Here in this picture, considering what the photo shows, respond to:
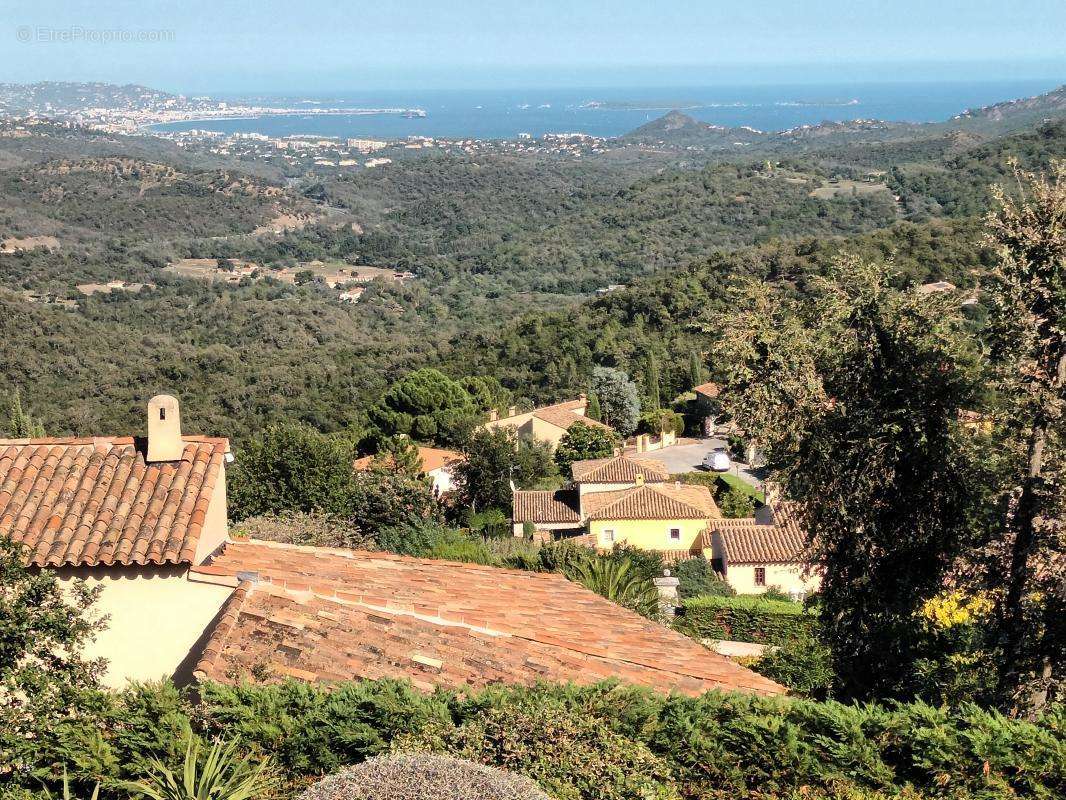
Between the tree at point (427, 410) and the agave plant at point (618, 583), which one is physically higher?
the agave plant at point (618, 583)

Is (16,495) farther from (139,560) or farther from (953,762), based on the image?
(953,762)

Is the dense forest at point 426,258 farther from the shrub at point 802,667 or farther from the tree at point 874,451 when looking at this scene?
the shrub at point 802,667

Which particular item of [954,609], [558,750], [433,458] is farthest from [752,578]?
[558,750]

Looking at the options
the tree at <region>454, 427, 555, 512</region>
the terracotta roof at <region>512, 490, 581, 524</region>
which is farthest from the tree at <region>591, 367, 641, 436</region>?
the terracotta roof at <region>512, 490, 581, 524</region>

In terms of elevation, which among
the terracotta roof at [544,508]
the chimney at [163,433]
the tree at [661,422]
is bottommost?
the tree at [661,422]

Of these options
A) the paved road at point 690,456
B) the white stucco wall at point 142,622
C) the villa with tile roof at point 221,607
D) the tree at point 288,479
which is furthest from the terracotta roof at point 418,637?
the paved road at point 690,456

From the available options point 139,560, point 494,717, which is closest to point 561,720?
point 494,717

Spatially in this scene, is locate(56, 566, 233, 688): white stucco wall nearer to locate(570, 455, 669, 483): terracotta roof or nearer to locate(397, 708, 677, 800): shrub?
locate(397, 708, 677, 800): shrub

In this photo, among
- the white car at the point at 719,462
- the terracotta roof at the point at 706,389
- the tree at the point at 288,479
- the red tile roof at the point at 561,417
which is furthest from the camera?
the terracotta roof at the point at 706,389
